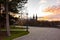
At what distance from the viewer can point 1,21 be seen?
22359 millimetres

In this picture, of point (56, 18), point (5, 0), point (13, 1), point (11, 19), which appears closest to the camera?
point (5, 0)

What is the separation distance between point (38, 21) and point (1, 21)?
27.1 m

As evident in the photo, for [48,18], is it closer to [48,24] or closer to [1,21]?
[48,24]

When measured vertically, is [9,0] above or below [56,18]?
above

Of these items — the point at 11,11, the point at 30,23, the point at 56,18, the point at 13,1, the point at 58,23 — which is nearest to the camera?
the point at 13,1

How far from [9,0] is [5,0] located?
40 cm

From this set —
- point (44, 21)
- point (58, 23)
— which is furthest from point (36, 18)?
point (58, 23)

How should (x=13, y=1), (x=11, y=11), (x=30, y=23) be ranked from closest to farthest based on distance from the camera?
(x=13, y=1), (x=11, y=11), (x=30, y=23)

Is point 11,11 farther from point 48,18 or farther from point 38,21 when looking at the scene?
point 38,21

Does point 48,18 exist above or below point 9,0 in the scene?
below

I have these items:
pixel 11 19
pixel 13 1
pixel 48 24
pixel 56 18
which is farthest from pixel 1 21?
pixel 48 24

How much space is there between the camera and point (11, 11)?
21438 millimetres

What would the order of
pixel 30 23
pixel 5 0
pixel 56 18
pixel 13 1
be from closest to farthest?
pixel 5 0, pixel 13 1, pixel 56 18, pixel 30 23

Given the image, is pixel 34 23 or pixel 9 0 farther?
pixel 34 23
